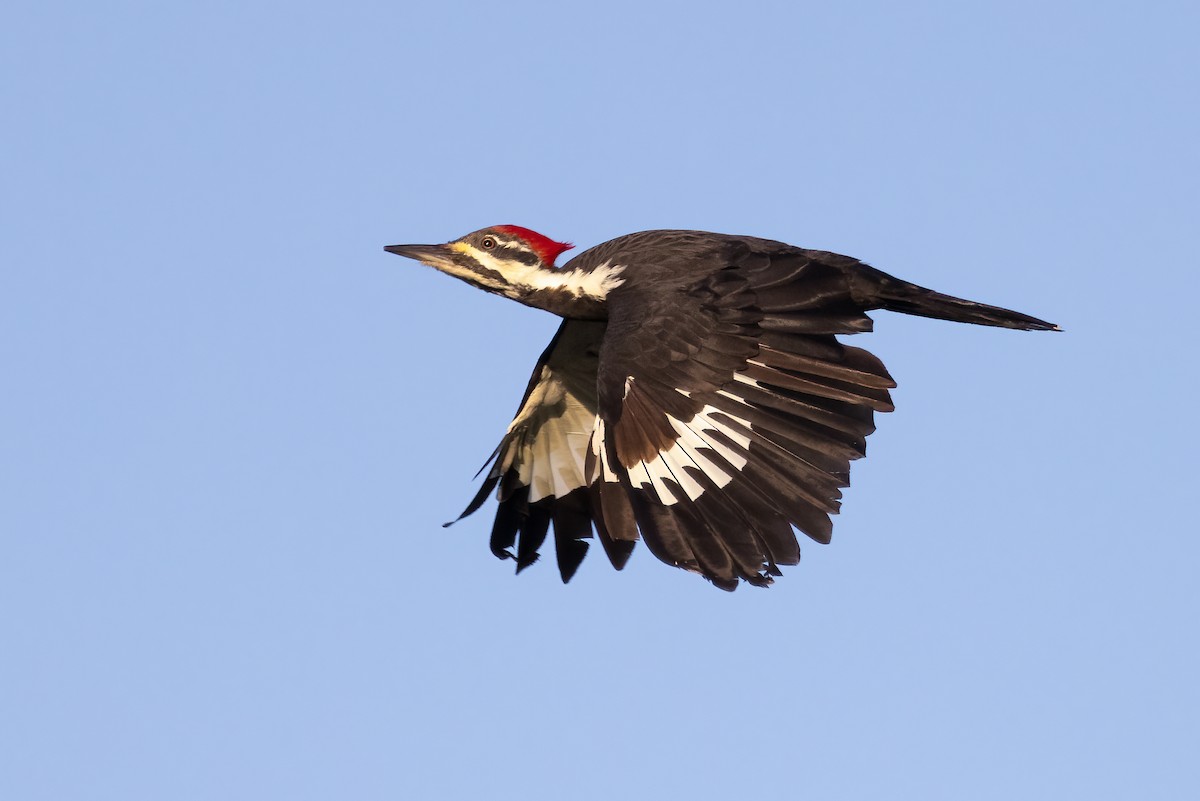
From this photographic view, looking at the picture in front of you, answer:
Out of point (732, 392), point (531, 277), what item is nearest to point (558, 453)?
point (531, 277)

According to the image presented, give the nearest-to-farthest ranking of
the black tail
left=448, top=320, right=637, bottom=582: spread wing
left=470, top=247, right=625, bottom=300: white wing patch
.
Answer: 1. the black tail
2. left=470, top=247, right=625, bottom=300: white wing patch
3. left=448, top=320, right=637, bottom=582: spread wing

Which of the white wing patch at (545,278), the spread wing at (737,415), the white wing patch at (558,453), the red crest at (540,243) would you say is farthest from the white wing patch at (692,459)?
the white wing patch at (558,453)

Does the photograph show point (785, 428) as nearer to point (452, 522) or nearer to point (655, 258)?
point (655, 258)

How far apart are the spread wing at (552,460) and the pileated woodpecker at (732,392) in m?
1.36

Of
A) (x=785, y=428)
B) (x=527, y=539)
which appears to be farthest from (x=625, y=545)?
(x=527, y=539)

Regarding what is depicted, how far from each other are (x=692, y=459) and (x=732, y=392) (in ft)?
1.40

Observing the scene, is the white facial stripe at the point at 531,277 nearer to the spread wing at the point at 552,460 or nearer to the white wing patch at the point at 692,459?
the spread wing at the point at 552,460

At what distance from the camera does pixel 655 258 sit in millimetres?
9773

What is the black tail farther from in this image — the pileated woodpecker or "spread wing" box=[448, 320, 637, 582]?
"spread wing" box=[448, 320, 637, 582]

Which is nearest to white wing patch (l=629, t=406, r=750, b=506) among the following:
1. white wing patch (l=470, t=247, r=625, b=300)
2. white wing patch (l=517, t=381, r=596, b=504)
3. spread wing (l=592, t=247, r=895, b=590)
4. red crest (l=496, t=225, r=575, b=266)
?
spread wing (l=592, t=247, r=895, b=590)

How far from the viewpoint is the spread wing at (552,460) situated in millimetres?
11086

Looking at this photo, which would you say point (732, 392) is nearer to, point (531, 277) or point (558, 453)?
point (531, 277)

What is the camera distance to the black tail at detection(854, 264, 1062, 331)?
381 inches

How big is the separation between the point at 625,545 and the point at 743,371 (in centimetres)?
111
